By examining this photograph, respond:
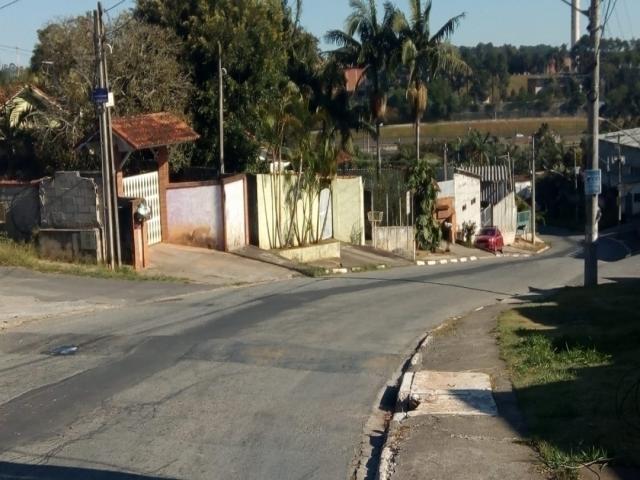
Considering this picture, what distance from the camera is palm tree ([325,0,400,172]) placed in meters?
43.3

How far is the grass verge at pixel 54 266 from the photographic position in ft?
70.4

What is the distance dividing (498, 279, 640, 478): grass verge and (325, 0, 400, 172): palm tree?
94.0ft

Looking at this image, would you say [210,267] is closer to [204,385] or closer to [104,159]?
[104,159]

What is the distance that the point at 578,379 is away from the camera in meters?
9.82

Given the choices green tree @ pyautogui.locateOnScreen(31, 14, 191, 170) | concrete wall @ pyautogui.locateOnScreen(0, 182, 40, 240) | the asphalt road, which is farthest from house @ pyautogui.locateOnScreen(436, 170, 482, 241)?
the asphalt road

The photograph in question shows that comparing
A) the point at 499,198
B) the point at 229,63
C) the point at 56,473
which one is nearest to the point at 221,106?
the point at 229,63

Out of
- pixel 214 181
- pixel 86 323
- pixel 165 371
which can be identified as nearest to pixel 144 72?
pixel 214 181

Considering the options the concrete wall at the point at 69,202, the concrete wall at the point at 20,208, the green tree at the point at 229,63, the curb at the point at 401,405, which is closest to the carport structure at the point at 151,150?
the concrete wall at the point at 69,202

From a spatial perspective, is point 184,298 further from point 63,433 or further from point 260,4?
point 260,4

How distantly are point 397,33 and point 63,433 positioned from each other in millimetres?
36786

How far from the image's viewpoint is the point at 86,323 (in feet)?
50.0

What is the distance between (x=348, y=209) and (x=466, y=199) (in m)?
16.8

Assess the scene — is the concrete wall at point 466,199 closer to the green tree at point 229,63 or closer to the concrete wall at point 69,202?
the green tree at point 229,63

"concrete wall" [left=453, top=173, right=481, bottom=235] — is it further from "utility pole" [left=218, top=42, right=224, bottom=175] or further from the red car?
"utility pole" [left=218, top=42, right=224, bottom=175]
